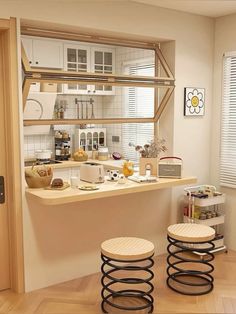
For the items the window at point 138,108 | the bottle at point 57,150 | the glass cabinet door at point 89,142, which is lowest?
the bottle at point 57,150

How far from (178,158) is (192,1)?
150 centimetres

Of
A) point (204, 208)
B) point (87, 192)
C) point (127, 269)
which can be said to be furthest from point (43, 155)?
point (127, 269)

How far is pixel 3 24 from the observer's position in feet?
9.84

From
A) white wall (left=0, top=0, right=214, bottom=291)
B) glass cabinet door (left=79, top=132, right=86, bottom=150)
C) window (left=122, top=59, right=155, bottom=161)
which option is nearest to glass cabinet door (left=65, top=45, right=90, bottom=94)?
window (left=122, top=59, right=155, bottom=161)

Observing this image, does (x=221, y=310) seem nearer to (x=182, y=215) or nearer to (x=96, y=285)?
(x=96, y=285)

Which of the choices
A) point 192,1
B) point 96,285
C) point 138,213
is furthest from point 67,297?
point 192,1

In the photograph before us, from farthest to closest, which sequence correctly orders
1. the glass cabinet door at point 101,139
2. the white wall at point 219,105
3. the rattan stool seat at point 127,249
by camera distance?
the glass cabinet door at point 101,139
the white wall at point 219,105
the rattan stool seat at point 127,249

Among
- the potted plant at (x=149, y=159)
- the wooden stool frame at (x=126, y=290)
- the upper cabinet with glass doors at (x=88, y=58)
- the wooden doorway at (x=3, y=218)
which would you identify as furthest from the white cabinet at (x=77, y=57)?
the wooden stool frame at (x=126, y=290)

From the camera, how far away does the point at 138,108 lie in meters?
4.99

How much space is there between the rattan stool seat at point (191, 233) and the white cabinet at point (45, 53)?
2.44 m

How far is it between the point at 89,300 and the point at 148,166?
4.48 ft

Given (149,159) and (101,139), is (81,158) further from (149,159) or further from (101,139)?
(149,159)

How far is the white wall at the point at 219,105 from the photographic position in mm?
4215

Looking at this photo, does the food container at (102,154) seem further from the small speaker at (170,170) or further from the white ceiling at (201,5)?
the white ceiling at (201,5)
